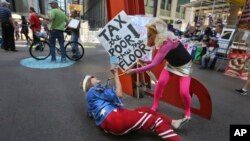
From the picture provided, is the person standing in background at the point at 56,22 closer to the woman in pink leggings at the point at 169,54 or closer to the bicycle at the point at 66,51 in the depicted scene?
the bicycle at the point at 66,51

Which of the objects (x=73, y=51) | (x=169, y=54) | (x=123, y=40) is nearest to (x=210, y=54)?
(x=73, y=51)

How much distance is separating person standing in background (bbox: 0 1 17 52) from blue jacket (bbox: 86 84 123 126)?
7.35 meters

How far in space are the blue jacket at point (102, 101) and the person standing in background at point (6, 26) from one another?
7.35 meters

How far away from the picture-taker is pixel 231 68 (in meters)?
8.42

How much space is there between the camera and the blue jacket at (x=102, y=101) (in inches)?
125

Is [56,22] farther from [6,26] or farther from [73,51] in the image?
[6,26]

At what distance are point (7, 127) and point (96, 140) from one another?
4.13ft

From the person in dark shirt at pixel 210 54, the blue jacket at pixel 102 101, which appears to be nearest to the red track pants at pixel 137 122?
the blue jacket at pixel 102 101

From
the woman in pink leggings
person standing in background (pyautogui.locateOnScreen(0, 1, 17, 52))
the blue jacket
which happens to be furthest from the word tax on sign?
person standing in background (pyautogui.locateOnScreen(0, 1, 17, 52))

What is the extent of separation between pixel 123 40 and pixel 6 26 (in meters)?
6.99

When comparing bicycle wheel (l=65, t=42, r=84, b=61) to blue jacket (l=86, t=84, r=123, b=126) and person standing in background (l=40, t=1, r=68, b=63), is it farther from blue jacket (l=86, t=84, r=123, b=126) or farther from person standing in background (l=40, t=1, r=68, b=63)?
blue jacket (l=86, t=84, r=123, b=126)

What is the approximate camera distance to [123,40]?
407 centimetres

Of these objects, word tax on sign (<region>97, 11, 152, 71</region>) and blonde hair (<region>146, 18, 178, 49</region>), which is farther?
word tax on sign (<region>97, 11, 152, 71</region>)

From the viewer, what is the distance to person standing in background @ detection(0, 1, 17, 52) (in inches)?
358
